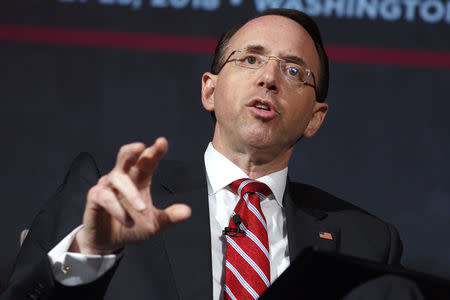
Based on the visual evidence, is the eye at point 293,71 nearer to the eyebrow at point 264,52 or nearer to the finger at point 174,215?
the eyebrow at point 264,52

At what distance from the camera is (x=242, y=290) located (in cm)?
162

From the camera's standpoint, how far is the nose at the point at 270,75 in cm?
181

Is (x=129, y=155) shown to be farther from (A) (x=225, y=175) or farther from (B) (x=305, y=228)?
(B) (x=305, y=228)

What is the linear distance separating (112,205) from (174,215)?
0.11m

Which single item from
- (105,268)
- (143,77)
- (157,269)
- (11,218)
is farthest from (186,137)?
(105,268)

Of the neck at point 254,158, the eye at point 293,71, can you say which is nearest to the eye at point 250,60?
the eye at point 293,71

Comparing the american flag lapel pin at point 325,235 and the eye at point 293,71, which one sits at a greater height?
the eye at point 293,71

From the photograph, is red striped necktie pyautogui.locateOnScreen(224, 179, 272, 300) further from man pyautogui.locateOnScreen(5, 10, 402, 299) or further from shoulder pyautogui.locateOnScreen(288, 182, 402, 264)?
shoulder pyautogui.locateOnScreen(288, 182, 402, 264)

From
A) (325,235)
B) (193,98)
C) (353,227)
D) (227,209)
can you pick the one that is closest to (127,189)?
(227,209)

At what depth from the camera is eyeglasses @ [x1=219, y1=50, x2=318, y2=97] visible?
1.89 meters

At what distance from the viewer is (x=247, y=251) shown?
5.45 feet

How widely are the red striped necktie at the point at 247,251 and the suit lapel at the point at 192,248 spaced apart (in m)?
0.06

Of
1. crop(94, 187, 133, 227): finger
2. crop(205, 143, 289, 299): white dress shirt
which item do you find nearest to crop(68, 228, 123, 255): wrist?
crop(94, 187, 133, 227): finger

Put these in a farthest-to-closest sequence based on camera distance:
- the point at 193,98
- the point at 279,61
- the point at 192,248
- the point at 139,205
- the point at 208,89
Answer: the point at 193,98, the point at 208,89, the point at 279,61, the point at 192,248, the point at 139,205
